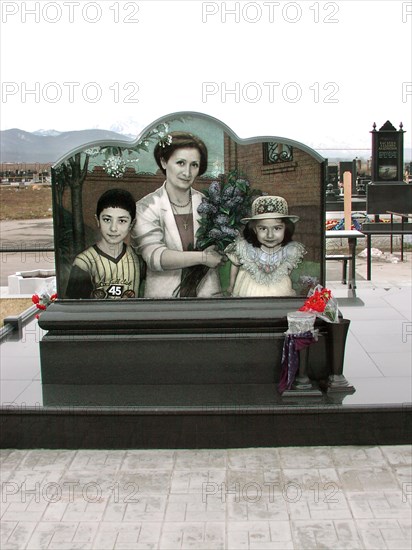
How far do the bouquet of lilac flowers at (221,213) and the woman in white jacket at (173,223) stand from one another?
0.16 feet

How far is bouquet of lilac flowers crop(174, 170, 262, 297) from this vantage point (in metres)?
5.57

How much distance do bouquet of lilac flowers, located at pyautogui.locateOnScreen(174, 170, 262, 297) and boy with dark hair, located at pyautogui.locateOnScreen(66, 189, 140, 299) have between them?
0.45m

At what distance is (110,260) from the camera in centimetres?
569

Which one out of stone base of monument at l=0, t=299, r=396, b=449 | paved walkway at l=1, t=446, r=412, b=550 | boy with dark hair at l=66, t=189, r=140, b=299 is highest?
boy with dark hair at l=66, t=189, r=140, b=299

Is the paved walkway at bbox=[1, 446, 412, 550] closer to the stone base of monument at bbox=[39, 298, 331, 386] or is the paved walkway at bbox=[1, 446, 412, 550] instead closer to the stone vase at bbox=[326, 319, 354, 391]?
the stone vase at bbox=[326, 319, 354, 391]

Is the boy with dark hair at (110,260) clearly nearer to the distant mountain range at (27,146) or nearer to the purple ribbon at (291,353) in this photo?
the purple ribbon at (291,353)

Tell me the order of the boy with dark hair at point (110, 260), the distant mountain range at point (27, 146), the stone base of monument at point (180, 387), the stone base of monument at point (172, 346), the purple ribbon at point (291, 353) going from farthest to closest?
the distant mountain range at point (27, 146) → the boy with dark hair at point (110, 260) → the stone base of monument at point (172, 346) → the purple ribbon at point (291, 353) → the stone base of monument at point (180, 387)

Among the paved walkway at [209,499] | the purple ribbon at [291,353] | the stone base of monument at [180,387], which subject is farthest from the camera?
the purple ribbon at [291,353]

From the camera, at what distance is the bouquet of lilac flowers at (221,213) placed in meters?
5.57

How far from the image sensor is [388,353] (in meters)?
6.25

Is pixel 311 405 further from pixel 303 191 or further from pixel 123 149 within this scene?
pixel 123 149

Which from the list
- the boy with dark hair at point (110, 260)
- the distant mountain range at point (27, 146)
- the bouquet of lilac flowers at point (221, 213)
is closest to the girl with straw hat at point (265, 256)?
the bouquet of lilac flowers at point (221, 213)

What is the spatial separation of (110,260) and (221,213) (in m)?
0.95

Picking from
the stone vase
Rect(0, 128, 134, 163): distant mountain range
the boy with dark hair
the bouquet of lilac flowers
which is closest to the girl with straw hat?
the bouquet of lilac flowers
